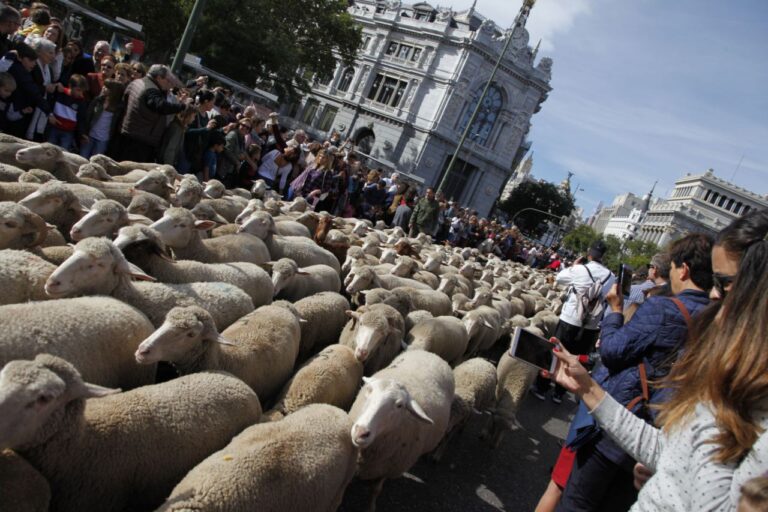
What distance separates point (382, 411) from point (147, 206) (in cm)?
334

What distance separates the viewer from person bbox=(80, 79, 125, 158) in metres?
6.50

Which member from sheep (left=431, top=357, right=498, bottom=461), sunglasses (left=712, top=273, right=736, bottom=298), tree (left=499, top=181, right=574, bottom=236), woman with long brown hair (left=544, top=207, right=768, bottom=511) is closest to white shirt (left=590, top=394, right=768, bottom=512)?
woman with long brown hair (left=544, top=207, right=768, bottom=511)

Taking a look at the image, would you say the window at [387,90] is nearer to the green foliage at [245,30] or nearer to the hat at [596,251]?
the green foliage at [245,30]

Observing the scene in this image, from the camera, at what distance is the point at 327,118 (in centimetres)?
5791

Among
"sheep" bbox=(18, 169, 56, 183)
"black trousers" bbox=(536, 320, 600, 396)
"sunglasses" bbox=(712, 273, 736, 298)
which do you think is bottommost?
"sheep" bbox=(18, 169, 56, 183)

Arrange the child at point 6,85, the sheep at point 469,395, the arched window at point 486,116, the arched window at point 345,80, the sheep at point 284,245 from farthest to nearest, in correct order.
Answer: the arched window at point 345,80 < the arched window at point 486,116 < the sheep at point 284,245 < the child at point 6,85 < the sheep at point 469,395

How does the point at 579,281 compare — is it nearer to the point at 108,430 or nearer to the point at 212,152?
the point at 108,430

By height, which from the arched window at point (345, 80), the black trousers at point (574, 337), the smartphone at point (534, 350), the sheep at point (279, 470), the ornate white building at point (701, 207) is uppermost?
the ornate white building at point (701, 207)

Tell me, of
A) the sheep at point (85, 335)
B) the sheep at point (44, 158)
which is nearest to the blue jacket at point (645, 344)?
the sheep at point (85, 335)

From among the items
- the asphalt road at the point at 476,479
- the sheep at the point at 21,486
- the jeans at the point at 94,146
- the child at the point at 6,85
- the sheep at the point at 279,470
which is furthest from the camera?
the jeans at the point at 94,146

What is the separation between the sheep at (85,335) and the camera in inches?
100

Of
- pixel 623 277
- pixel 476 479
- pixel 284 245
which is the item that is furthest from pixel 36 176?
pixel 623 277

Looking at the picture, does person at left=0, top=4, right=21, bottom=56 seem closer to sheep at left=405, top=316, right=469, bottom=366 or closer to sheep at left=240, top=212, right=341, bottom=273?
sheep at left=240, top=212, right=341, bottom=273

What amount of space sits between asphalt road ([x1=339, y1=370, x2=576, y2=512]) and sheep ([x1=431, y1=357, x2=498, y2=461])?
21 cm
